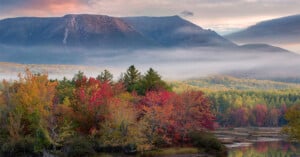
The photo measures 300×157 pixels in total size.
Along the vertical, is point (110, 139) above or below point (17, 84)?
below

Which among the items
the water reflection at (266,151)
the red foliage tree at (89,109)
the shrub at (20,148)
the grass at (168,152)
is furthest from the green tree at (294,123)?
the shrub at (20,148)

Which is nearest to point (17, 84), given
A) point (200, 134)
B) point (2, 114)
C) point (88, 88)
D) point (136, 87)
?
point (2, 114)

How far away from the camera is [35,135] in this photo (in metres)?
91.6

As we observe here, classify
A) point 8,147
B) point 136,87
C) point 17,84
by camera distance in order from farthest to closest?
point 136,87 < point 17,84 < point 8,147

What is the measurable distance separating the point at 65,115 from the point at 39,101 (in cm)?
558

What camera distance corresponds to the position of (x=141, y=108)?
336 feet

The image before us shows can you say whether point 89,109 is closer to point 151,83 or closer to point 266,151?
point 151,83

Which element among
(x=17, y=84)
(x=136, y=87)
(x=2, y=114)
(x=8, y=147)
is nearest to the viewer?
(x=8, y=147)

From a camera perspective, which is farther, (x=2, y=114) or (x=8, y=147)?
(x=2, y=114)

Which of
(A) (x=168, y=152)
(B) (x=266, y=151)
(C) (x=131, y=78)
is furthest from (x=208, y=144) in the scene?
(C) (x=131, y=78)

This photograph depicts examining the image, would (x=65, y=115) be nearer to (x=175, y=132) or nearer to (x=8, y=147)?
(x=8, y=147)

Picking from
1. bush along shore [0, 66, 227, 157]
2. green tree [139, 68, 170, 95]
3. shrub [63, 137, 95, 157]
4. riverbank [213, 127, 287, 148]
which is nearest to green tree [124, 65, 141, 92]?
green tree [139, 68, 170, 95]

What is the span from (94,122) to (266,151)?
41.8 meters

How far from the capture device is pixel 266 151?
373ft
